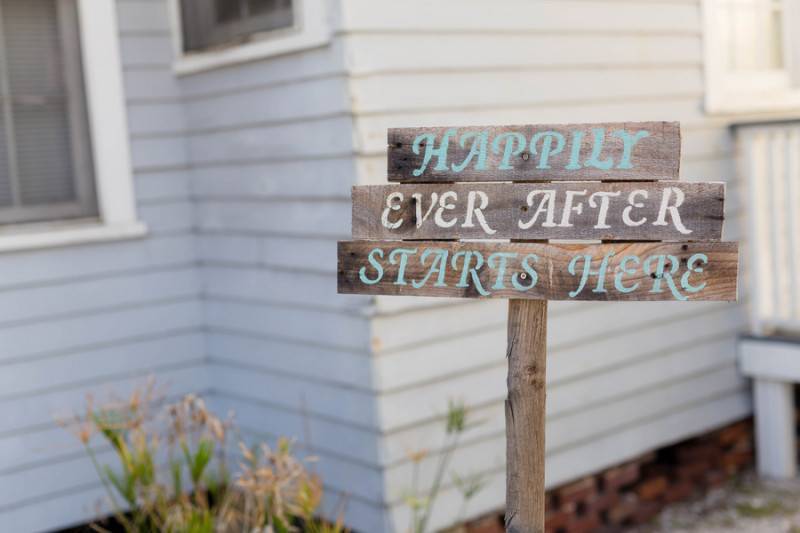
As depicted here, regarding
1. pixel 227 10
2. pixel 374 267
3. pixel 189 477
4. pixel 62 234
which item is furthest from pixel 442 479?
pixel 227 10

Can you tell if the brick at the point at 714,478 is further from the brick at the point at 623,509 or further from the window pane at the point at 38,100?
the window pane at the point at 38,100

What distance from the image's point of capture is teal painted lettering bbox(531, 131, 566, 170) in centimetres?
230

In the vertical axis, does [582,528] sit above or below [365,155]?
below

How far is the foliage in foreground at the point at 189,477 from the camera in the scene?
342 cm

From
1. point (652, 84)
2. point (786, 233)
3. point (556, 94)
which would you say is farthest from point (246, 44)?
point (786, 233)

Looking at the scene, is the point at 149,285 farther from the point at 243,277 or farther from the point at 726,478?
the point at 726,478

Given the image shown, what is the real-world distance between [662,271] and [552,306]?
196 centimetres

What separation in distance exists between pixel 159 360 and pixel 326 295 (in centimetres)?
97

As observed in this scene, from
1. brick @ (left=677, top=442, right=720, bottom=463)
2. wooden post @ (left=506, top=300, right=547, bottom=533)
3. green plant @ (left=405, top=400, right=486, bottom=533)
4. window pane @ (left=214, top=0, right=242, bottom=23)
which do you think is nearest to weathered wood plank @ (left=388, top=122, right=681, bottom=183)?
wooden post @ (left=506, top=300, right=547, bottom=533)

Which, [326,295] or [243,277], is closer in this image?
[326,295]

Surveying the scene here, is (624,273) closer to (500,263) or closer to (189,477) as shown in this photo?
(500,263)

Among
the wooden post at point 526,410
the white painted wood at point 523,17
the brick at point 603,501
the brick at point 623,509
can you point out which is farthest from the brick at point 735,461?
the wooden post at point 526,410

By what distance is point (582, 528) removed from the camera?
447 centimetres

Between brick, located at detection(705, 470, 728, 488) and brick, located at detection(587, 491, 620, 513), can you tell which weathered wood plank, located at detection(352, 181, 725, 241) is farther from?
brick, located at detection(705, 470, 728, 488)
